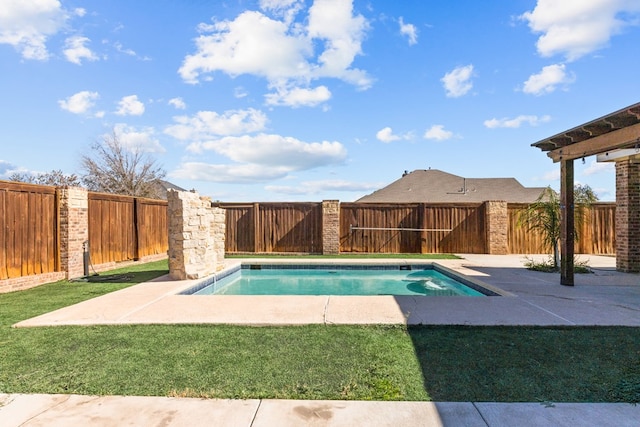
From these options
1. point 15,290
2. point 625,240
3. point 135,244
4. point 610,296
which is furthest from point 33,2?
point 625,240

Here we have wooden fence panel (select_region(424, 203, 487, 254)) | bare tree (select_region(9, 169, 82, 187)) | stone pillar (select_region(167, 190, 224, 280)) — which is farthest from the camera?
bare tree (select_region(9, 169, 82, 187))

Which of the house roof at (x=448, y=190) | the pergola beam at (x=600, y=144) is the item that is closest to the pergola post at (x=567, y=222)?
the pergola beam at (x=600, y=144)

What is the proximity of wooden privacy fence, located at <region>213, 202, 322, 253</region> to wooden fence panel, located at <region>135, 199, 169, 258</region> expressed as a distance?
240 cm

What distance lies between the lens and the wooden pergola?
5375 mm

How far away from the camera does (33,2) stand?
258 inches

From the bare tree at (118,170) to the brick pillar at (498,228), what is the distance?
19780 millimetres

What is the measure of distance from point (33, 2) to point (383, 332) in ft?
27.1

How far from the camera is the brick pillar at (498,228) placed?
12.4 metres

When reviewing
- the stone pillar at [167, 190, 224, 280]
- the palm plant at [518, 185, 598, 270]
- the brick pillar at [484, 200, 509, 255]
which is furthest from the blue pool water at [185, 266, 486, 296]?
the brick pillar at [484, 200, 509, 255]

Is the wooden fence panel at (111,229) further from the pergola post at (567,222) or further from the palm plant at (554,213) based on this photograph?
the palm plant at (554,213)

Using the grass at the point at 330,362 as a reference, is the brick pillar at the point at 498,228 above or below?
above

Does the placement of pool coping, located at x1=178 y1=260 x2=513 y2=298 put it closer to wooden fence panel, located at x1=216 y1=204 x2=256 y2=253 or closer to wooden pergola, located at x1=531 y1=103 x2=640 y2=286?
wooden pergola, located at x1=531 y1=103 x2=640 y2=286

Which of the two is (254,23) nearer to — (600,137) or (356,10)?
(356,10)

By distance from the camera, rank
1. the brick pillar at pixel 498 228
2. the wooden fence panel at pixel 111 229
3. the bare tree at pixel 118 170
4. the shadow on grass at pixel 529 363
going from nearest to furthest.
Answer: the shadow on grass at pixel 529 363 < the wooden fence panel at pixel 111 229 < the brick pillar at pixel 498 228 < the bare tree at pixel 118 170
